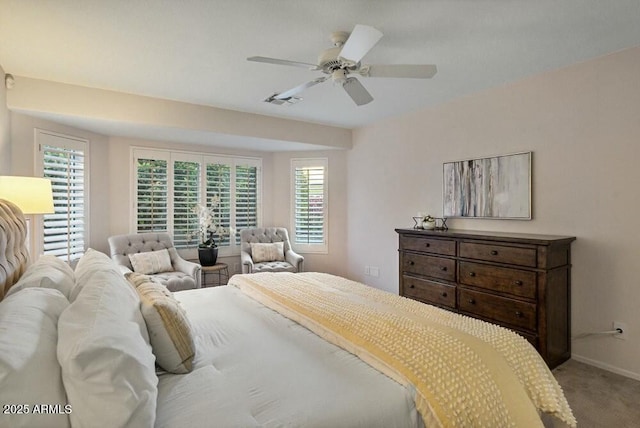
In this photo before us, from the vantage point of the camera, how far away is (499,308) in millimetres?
3020

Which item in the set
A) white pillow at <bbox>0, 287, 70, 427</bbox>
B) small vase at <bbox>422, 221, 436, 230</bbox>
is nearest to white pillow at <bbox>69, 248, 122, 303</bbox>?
white pillow at <bbox>0, 287, 70, 427</bbox>

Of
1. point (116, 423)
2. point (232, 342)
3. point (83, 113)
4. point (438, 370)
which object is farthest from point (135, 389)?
point (83, 113)

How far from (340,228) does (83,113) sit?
3.67 m

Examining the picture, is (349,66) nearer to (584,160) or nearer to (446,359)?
(446,359)

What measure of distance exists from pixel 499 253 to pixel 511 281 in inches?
9.9

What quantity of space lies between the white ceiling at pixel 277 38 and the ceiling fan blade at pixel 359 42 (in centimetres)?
28

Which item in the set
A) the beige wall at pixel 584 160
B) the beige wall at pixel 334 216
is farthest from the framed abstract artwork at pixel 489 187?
the beige wall at pixel 334 216

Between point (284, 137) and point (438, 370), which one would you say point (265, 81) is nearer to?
point (284, 137)

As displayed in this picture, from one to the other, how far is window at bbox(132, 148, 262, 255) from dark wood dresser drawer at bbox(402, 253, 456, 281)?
264 cm

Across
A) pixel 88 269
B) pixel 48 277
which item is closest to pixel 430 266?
pixel 88 269

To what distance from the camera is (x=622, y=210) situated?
2.71 meters

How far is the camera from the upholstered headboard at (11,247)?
4.92ft

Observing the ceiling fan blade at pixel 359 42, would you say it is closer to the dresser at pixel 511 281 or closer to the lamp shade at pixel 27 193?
the dresser at pixel 511 281

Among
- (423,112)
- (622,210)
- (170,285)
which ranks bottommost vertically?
(170,285)
